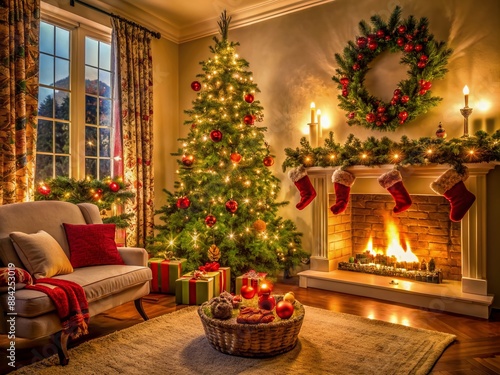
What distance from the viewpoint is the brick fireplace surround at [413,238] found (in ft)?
10.9

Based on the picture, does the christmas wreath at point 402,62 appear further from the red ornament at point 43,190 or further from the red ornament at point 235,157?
the red ornament at point 43,190

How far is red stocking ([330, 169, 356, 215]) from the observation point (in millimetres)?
3775

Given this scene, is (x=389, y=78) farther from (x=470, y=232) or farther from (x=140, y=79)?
(x=140, y=79)

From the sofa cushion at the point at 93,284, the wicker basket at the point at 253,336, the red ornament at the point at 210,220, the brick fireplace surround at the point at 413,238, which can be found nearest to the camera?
the sofa cushion at the point at 93,284

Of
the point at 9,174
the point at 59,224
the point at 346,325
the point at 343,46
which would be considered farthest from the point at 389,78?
the point at 9,174

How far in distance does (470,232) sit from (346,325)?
134 centimetres

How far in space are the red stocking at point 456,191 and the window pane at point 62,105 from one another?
11.9 feet

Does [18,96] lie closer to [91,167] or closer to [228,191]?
[91,167]

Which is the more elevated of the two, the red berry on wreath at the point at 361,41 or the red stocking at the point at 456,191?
the red berry on wreath at the point at 361,41

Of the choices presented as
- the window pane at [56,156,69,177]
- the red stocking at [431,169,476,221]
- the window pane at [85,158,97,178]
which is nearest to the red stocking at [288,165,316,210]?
the red stocking at [431,169,476,221]

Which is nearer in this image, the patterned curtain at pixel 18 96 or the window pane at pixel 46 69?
the patterned curtain at pixel 18 96

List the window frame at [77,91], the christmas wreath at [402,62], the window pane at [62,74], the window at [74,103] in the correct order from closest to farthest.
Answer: the christmas wreath at [402,62], the window at [74,103], the window pane at [62,74], the window frame at [77,91]

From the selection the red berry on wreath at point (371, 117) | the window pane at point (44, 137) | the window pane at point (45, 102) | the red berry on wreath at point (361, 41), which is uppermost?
the red berry on wreath at point (361, 41)

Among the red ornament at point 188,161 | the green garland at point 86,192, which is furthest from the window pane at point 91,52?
the red ornament at point 188,161
